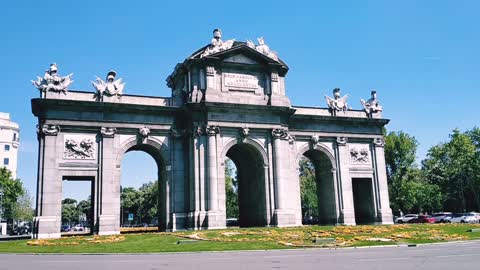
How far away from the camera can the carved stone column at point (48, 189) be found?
3559 centimetres

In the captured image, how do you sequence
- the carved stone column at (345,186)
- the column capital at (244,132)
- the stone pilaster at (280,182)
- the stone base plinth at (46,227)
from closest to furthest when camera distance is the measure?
1. the stone base plinth at (46,227)
2. the stone pilaster at (280,182)
3. the column capital at (244,132)
4. the carved stone column at (345,186)

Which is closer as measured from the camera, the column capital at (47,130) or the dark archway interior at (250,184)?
the column capital at (47,130)

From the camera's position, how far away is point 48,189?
36.6 m

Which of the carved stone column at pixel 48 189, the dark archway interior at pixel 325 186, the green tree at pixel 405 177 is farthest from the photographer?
the green tree at pixel 405 177

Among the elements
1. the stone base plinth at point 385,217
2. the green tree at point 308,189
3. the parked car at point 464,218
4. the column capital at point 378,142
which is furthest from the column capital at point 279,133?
the green tree at point 308,189

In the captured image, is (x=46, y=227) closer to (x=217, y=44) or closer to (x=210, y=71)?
(x=210, y=71)

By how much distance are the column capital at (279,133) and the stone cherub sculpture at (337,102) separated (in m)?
8.12

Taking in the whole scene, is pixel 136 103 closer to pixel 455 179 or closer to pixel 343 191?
pixel 343 191

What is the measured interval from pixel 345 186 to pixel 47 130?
3000 cm

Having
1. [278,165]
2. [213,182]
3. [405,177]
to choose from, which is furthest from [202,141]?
[405,177]

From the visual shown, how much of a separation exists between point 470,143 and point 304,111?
43.5 m

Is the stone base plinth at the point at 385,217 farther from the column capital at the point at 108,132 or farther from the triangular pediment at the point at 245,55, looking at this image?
Answer: the column capital at the point at 108,132

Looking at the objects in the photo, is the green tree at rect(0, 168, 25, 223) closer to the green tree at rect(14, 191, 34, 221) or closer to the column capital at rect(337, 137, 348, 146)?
the green tree at rect(14, 191, 34, 221)

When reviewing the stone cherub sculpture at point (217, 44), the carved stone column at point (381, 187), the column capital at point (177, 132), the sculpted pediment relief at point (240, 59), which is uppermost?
the stone cherub sculpture at point (217, 44)
